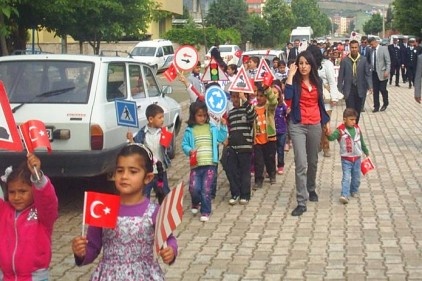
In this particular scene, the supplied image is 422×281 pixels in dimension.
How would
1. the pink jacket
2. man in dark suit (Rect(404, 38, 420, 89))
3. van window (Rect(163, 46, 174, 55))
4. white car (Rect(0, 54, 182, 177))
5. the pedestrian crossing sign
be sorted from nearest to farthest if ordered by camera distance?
the pink jacket < the pedestrian crossing sign < white car (Rect(0, 54, 182, 177)) < man in dark suit (Rect(404, 38, 420, 89)) < van window (Rect(163, 46, 174, 55))

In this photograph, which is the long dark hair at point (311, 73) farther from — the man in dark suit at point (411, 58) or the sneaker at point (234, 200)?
the man in dark suit at point (411, 58)

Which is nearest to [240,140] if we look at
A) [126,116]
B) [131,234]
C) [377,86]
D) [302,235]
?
[302,235]

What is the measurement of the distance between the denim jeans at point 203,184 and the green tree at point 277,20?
71.7 m

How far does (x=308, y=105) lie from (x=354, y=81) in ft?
23.0

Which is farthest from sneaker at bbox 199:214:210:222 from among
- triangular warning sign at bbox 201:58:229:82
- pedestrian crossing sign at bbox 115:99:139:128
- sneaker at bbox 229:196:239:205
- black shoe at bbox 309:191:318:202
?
triangular warning sign at bbox 201:58:229:82

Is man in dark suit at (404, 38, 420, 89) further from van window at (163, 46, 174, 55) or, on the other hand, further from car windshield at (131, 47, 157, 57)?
van window at (163, 46, 174, 55)

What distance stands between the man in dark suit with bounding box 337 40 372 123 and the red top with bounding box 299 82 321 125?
6.86 metres

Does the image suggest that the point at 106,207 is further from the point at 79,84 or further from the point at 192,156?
the point at 79,84

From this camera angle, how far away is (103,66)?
32.2 feet

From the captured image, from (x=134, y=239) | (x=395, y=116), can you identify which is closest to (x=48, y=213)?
(x=134, y=239)

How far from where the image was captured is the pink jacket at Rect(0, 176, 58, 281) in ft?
14.5

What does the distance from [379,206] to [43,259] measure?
5988mm

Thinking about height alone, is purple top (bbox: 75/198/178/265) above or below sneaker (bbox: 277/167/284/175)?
above

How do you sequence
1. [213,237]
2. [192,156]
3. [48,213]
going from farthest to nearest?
[192,156] < [213,237] < [48,213]
